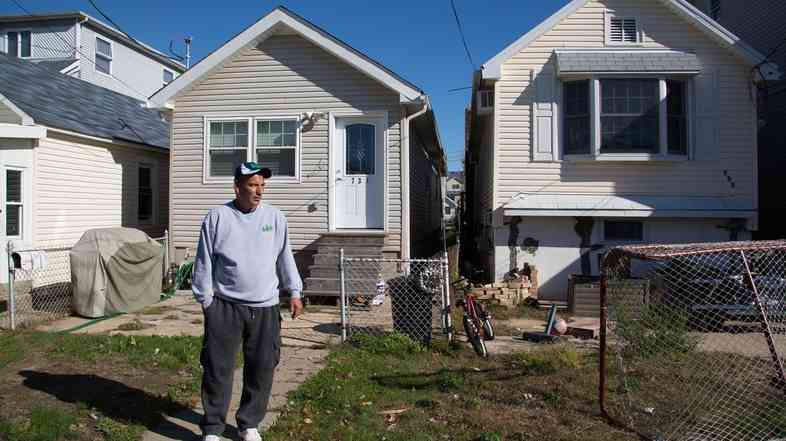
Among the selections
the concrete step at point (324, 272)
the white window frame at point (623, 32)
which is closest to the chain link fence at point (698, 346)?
the concrete step at point (324, 272)

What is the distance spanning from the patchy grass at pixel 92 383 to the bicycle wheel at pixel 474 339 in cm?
295

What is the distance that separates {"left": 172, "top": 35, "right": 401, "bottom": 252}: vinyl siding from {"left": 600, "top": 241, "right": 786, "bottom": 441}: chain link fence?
5432 mm

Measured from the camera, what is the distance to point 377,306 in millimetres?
9750

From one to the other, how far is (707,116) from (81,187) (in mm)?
12146

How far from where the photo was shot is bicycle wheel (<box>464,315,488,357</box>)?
657 centimetres

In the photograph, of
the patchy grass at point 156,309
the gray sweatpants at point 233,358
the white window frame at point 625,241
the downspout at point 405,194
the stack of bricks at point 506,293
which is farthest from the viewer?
the downspout at point 405,194

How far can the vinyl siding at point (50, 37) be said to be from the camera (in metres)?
24.0

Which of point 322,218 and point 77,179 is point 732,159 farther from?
point 77,179

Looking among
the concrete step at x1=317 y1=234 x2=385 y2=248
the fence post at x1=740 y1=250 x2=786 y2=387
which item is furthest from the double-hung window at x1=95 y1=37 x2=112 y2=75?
the fence post at x1=740 y1=250 x2=786 y2=387

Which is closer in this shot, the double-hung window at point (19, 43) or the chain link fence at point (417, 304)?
the chain link fence at point (417, 304)

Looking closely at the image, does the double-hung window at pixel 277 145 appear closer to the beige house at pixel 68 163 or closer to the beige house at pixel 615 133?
the beige house at pixel 68 163

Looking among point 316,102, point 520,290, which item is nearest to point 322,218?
point 316,102

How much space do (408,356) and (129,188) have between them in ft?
32.4

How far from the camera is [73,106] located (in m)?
13.4
